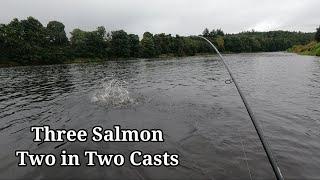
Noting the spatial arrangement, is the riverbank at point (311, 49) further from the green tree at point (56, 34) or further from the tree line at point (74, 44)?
the green tree at point (56, 34)

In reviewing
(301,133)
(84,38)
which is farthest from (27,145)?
(84,38)

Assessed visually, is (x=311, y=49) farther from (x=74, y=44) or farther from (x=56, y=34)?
(x=56, y=34)

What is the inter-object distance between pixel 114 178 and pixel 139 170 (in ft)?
2.77

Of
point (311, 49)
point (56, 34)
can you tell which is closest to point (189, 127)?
point (311, 49)

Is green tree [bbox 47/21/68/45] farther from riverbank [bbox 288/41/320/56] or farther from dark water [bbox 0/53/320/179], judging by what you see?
dark water [bbox 0/53/320/179]

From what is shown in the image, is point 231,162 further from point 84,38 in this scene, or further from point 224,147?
point 84,38

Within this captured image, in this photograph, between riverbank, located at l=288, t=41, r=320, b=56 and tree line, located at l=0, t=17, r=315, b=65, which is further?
tree line, located at l=0, t=17, r=315, b=65

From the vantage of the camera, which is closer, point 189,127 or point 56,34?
point 189,127

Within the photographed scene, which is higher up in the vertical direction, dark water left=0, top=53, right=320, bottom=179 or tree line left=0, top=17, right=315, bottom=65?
tree line left=0, top=17, right=315, bottom=65

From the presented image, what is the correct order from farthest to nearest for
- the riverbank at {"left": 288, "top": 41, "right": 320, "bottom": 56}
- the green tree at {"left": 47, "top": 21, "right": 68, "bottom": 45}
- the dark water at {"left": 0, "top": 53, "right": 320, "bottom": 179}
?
1. the green tree at {"left": 47, "top": 21, "right": 68, "bottom": 45}
2. the riverbank at {"left": 288, "top": 41, "right": 320, "bottom": 56}
3. the dark water at {"left": 0, "top": 53, "right": 320, "bottom": 179}

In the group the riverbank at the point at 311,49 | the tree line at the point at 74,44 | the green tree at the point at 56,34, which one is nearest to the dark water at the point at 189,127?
the riverbank at the point at 311,49

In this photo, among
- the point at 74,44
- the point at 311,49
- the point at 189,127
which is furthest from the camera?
→ the point at 74,44

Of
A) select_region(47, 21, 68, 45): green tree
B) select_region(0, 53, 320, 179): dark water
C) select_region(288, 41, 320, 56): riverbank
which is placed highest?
select_region(47, 21, 68, 45): green tree

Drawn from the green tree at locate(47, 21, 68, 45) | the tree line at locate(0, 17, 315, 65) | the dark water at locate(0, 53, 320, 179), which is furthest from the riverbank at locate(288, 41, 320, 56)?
the green tree at locate(47, 21, 68, 45)
